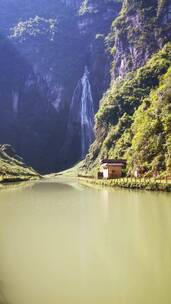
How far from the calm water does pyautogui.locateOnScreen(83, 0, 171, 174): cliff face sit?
47.3 m

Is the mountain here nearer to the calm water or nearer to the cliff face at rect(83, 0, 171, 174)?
the cliff face at rect(83, 0, 171, 174)

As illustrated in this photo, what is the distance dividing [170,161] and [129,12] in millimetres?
104592

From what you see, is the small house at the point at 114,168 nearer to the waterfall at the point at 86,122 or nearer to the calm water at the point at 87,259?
the calm water at the point at 87,259

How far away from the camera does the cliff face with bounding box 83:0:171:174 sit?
7906 centimetres

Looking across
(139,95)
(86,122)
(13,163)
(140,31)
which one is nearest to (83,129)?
(86,122)

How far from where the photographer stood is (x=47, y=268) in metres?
16.7

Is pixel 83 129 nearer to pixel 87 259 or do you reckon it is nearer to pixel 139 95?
pixel 139 95

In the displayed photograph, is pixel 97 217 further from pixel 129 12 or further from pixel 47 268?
pixel 129 12

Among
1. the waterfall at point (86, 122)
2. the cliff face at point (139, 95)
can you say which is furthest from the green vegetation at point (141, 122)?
the waterfall at point (86, 122)

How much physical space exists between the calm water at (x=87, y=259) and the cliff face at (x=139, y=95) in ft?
155

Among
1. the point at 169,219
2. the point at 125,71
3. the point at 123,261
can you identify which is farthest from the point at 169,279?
the point at 125,71

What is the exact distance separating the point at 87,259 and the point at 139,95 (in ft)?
362

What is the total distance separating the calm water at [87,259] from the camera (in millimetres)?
13891

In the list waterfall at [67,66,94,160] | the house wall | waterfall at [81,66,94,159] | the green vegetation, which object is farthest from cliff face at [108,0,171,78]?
the house wall
